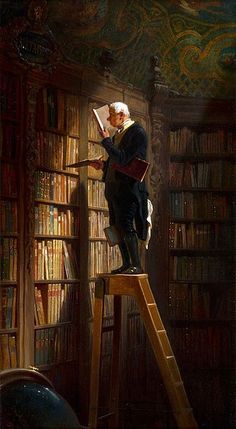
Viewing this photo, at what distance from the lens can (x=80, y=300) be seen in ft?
17.2

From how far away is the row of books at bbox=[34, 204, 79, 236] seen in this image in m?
4.91

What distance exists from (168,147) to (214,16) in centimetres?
106

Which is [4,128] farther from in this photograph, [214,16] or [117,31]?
[214,16]

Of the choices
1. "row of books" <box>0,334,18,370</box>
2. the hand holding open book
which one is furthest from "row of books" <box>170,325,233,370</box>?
the hand holding open book

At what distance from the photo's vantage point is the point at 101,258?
5.38 metres

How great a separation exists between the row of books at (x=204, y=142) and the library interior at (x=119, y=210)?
11 mm

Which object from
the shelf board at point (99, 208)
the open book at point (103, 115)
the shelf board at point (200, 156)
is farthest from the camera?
the shelf board at point (200, 156)

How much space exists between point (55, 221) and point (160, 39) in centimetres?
165

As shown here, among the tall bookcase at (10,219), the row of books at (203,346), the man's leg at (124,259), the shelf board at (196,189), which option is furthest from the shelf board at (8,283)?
the shelf board at (196,189)

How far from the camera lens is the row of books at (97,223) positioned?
5.31 metres

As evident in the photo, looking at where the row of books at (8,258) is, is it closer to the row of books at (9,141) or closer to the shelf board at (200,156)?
the row of books at (9,141)

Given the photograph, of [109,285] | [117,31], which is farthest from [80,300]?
[117,31]

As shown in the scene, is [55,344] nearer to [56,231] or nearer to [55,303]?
[55,303]

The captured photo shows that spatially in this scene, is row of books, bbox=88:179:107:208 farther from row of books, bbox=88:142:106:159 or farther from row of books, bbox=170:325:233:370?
row of books, bbox=170:325:233:370
